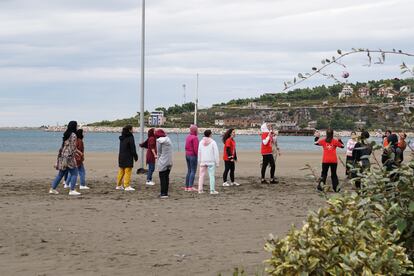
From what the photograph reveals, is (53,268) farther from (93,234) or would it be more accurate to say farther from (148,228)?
(148,228)

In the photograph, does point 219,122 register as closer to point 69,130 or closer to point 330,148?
point 330,148

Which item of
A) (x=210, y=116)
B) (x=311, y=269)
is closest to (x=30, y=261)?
(x=311, y=269)

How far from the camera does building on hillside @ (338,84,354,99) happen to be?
464 cm

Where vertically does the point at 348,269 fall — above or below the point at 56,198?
above

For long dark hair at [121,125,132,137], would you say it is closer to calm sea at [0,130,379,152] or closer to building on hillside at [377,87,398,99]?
building on hillside at [377,87,398,99]

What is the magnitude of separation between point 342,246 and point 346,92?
1.05m

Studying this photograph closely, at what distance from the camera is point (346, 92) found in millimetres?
4699

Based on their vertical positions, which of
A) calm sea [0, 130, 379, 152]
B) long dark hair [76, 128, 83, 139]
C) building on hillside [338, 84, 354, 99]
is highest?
building on hillside [338, 84, 354, 99]

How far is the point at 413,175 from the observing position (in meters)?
4.73

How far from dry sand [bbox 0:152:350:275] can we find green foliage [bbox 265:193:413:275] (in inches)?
132

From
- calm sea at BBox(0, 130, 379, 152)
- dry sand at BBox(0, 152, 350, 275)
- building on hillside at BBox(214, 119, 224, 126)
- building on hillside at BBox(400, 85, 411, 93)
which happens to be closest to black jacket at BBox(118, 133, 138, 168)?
dry sand at BBox(0, 152, 350, 275)

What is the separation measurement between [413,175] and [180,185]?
15.3 meters

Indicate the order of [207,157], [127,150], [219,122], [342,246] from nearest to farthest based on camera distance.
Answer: [342,246] < [207,157] < [127,150] < [219,122]

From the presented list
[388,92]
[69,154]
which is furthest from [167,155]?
[388,92]
